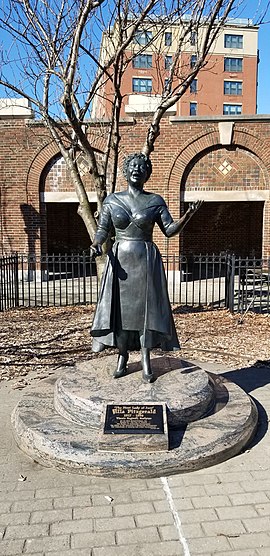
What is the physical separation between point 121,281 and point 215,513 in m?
2.00

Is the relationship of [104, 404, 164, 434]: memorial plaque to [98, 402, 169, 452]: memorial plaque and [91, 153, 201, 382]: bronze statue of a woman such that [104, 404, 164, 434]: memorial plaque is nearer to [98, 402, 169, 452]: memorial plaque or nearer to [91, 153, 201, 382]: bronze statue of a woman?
[98, 402, 169, 452]: memorial plaque

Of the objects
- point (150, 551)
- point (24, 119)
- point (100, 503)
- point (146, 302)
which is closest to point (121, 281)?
point (146, 302)

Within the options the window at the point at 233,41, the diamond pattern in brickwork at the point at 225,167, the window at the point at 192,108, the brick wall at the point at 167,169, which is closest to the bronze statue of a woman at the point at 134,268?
the brick wall at the point at 167,169

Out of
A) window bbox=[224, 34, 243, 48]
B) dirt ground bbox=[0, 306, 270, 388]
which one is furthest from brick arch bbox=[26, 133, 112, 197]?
window bbox=[224, 34, 243, 48]

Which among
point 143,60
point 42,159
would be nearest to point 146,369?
point 42,159

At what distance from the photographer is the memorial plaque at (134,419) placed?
3.44 meters

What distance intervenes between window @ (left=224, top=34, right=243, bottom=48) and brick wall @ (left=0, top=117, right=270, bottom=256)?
40.4 meters

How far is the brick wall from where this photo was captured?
46.6 ft

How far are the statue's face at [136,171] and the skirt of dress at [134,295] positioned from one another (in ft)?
1.74

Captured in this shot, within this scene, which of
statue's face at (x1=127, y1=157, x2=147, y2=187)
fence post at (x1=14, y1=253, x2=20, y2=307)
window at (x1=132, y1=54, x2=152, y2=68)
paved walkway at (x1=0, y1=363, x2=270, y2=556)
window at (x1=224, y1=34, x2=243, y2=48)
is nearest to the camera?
paved walkway at (x1=0, y1=363, x2=270, y2=556)

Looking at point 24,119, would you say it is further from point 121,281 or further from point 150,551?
point 150,551

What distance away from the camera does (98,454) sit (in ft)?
10.9

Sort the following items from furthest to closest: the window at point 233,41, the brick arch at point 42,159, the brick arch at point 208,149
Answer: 1. the window at point 233,41
2. the brick arch at point 42,159
3. the brick arch at point 208,149

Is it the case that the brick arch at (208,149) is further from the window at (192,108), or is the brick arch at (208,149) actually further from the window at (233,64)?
the window at (233,64)
